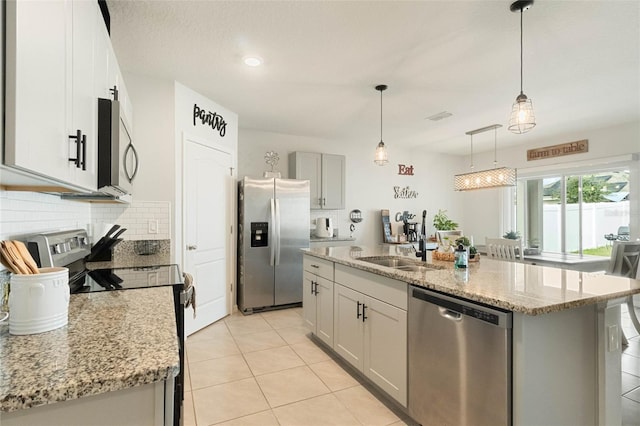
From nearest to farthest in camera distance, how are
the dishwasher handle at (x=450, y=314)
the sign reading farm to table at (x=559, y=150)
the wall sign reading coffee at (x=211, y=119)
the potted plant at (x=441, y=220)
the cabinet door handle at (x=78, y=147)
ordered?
the cabinet door handle at (x=78, y=147)
the dishwasher handle at (x=450, y=314)
the wall sign reading coffee at (x=211, y=119)
the sign reading farm to table at (x=559, y=150)
the potted plant at (x=441, y=220)

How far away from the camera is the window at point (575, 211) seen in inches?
184

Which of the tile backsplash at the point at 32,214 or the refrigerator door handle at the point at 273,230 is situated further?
the refrigerator door handle at the point at 273,230

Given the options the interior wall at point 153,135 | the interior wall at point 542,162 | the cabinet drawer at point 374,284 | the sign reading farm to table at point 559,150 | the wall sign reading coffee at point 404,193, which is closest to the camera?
the cabinet drawer at point 374,284

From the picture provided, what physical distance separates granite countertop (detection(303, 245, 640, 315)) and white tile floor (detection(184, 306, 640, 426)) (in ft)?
2.99

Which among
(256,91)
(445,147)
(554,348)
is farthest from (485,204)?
(554,348)

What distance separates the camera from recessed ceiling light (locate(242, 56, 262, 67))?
2736 mm

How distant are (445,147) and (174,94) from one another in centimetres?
490

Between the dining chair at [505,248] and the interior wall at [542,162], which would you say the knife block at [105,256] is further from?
the interior wall at [542,162]

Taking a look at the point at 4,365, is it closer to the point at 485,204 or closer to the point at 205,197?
the point at 205,197

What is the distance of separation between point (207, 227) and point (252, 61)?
6.16 feet

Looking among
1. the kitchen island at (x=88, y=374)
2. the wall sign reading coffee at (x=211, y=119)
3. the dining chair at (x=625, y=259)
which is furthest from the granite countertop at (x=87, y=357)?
the dining chair at (x=625, y=259)

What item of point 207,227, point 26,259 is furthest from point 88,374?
point 207,227

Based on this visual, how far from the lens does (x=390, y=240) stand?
5.93 meters

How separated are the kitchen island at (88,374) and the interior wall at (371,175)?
401 cm
